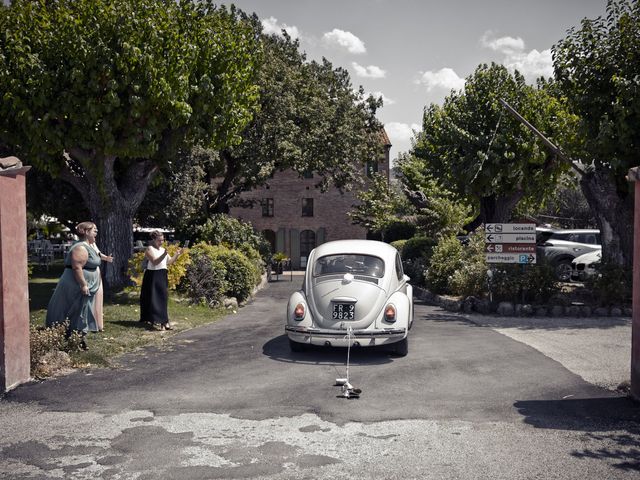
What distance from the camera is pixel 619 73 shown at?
50.6 feet

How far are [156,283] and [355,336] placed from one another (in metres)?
4.45

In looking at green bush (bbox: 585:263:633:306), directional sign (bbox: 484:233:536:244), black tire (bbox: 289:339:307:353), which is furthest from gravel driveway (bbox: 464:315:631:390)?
black tire (bbox: 289:339:307:353)

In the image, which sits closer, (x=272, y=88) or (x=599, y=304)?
(x=599, y=304)

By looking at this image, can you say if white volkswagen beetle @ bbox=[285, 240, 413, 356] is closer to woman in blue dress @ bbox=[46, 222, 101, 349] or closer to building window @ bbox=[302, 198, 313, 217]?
woman in blue dress @ bbox=[46, 222, 101, 349]

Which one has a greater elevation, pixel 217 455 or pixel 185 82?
pixel 185 82

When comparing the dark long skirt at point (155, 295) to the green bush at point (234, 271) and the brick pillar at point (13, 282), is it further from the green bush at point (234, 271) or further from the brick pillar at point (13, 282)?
the green bush at point (234, 271)

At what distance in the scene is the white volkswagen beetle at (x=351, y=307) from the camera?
9727 millimetres

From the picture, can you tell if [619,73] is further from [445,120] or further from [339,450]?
[339,450]

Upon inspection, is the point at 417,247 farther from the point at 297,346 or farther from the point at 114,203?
the point at 297,346

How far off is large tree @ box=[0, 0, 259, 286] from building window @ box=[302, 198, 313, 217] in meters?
31.6

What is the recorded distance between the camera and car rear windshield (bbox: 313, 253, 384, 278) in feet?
35.2

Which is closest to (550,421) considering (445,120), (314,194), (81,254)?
(81,254)

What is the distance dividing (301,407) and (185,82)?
1119cm

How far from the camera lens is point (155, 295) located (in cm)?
1226
